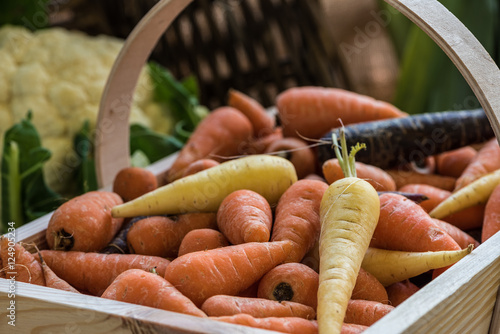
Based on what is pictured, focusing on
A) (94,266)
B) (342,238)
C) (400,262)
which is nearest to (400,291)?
(400,262)

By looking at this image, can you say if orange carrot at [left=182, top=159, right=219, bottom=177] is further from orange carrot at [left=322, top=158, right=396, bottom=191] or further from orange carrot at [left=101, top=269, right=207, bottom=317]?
orange carrot at [left=101, top=269, right=207, bottom=317]

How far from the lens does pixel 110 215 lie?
0.89 metres

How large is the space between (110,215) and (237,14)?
1301mm

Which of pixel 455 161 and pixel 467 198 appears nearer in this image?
pixel 467 198

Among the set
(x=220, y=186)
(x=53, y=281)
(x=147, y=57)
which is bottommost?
(x=53, y=281)

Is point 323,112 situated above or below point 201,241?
above

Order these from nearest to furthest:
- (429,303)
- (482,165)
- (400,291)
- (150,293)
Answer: (429,303), (150,293), (400,291), (482,165)

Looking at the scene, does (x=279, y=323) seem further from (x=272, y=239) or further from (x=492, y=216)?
(x=492, y=216)

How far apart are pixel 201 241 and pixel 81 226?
22cm

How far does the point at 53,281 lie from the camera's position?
2.52ft

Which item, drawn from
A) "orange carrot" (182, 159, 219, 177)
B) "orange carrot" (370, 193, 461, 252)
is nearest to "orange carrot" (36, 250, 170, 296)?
"orange carrot" (182, 159, 219, 177)

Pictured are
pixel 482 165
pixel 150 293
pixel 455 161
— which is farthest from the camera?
pixel 455 161

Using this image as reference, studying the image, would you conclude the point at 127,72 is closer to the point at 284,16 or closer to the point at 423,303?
the point at 423,303

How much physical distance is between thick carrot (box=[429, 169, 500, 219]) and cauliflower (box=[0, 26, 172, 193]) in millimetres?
1013
